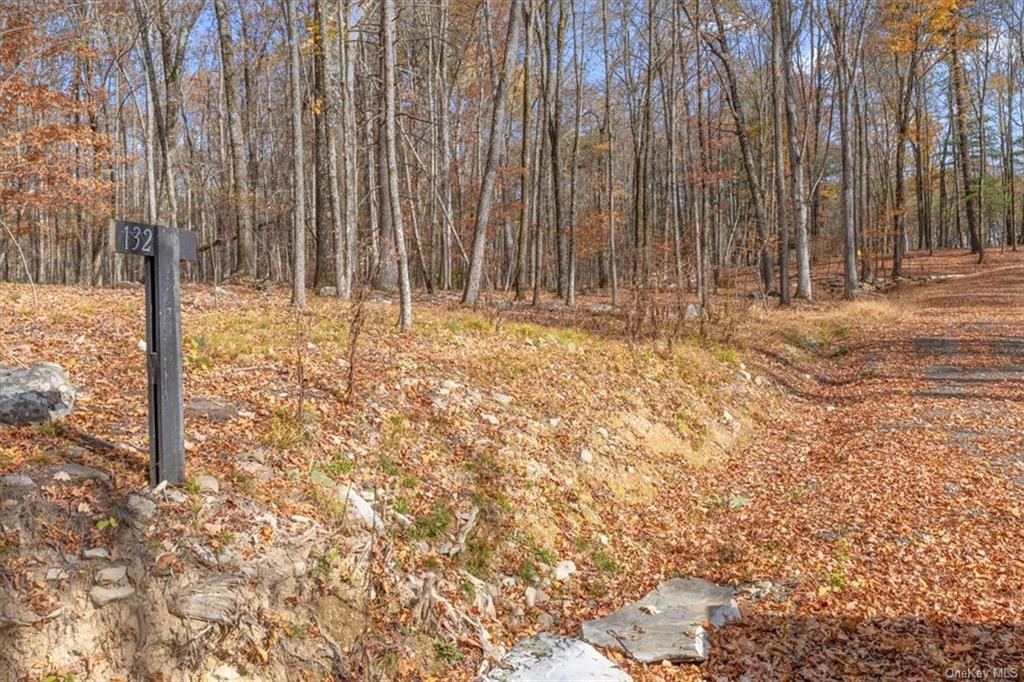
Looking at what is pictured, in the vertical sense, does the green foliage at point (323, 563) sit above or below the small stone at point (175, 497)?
below

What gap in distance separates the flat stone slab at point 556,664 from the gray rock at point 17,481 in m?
2.98

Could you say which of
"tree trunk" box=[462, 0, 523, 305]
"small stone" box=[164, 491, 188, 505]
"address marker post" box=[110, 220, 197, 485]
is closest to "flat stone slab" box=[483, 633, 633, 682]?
"small stone" box=[164, 491, 188, 505]

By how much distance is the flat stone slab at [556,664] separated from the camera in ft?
13.2

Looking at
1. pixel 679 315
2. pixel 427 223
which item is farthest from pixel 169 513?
pixel 427 223

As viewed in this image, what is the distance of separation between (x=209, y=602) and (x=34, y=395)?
7.72 ft

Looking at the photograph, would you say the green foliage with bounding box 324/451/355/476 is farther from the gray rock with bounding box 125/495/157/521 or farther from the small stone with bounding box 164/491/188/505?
the gray rock with bounding box 125/495/157/521

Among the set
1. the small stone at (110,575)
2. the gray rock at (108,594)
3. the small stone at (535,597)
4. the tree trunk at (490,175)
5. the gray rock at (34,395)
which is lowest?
the small stone at (535,597)

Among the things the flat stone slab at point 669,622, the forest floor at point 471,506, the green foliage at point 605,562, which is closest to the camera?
the forest floor at point 471,506

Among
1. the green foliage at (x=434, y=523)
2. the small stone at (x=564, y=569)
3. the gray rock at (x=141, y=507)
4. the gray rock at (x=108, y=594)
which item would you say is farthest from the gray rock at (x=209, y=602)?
the small stone at (x=564, y=569)

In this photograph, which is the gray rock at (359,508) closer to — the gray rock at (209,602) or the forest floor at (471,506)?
the forest floor at (471,506)

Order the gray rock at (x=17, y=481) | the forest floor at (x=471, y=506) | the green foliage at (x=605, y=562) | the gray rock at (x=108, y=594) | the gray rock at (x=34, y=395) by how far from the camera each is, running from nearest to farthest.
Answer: the gray rock at (x=108, y=594)
the forest floor at (x=471, y=506)
the gray rock at (x=17, y=481)
the gray rock at (x=34, y=395)
the green foliage at (x=605, y=562)

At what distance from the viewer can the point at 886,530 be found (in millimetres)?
5902

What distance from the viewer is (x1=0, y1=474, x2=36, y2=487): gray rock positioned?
3908 millimetres

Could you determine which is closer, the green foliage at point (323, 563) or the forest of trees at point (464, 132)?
the green foliage at point (323, 563)
